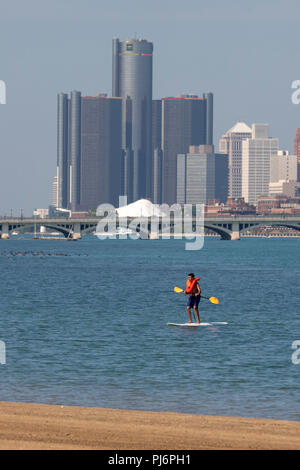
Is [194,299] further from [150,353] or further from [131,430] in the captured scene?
[131,430]

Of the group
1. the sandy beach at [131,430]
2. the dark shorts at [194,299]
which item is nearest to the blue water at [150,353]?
the dark shorts at [194,299]

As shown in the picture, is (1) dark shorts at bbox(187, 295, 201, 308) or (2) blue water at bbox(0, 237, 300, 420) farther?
(1) dark shorts at bbox(187, 295, 201, 308)

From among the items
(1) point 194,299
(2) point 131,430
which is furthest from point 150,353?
(2) point 131,430

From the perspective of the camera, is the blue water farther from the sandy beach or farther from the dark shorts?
the sandy beach

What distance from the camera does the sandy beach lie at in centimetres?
1633

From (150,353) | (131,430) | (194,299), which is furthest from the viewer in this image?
(194,299)

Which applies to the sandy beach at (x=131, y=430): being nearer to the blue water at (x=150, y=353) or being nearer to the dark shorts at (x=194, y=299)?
the blue water at (x=150, y=353)

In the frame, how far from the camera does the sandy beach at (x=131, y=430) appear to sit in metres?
16.3

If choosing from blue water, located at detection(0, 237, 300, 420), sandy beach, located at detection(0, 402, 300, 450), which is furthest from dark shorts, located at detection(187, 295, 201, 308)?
sandy beach, located at detection(0, 402, 300, 450)

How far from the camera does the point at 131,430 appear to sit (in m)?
17.9

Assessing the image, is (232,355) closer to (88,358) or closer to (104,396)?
(88,358)

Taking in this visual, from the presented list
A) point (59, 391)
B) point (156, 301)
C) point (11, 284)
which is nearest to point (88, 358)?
point (59, 391)
